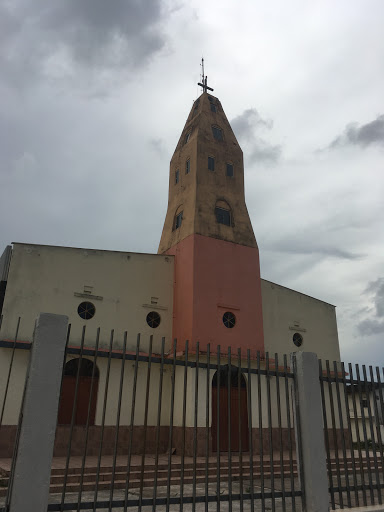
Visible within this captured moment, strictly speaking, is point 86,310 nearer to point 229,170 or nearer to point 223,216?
point 223,216

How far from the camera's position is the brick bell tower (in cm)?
1544

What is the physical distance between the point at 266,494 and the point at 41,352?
3539 mm

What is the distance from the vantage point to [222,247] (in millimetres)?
16719

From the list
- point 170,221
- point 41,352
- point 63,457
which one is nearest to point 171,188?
point 170,221

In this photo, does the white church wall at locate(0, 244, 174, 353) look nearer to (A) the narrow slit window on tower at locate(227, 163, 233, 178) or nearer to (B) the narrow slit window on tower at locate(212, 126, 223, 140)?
(A) the narrow slit window on tower at locate(227, 163, 233, 178)

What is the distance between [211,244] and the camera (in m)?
16.5

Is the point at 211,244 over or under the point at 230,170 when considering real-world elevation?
under

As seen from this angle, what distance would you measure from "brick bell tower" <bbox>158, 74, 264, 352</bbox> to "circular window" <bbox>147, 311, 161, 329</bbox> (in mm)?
678

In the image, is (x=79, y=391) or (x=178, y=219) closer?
(x=79, y=391)

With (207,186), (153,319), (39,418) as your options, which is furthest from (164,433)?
(39,418)

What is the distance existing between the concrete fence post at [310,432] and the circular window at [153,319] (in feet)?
32.8

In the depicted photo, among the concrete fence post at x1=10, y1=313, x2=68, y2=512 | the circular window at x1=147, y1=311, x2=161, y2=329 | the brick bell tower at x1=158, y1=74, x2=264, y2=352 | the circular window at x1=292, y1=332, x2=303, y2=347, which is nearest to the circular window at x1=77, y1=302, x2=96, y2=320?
the circular window at x1=147, y1=311, x2=161, y2=329

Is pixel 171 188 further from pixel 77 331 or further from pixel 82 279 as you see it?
pixel 77 331

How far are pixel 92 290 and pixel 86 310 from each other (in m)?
0.78
